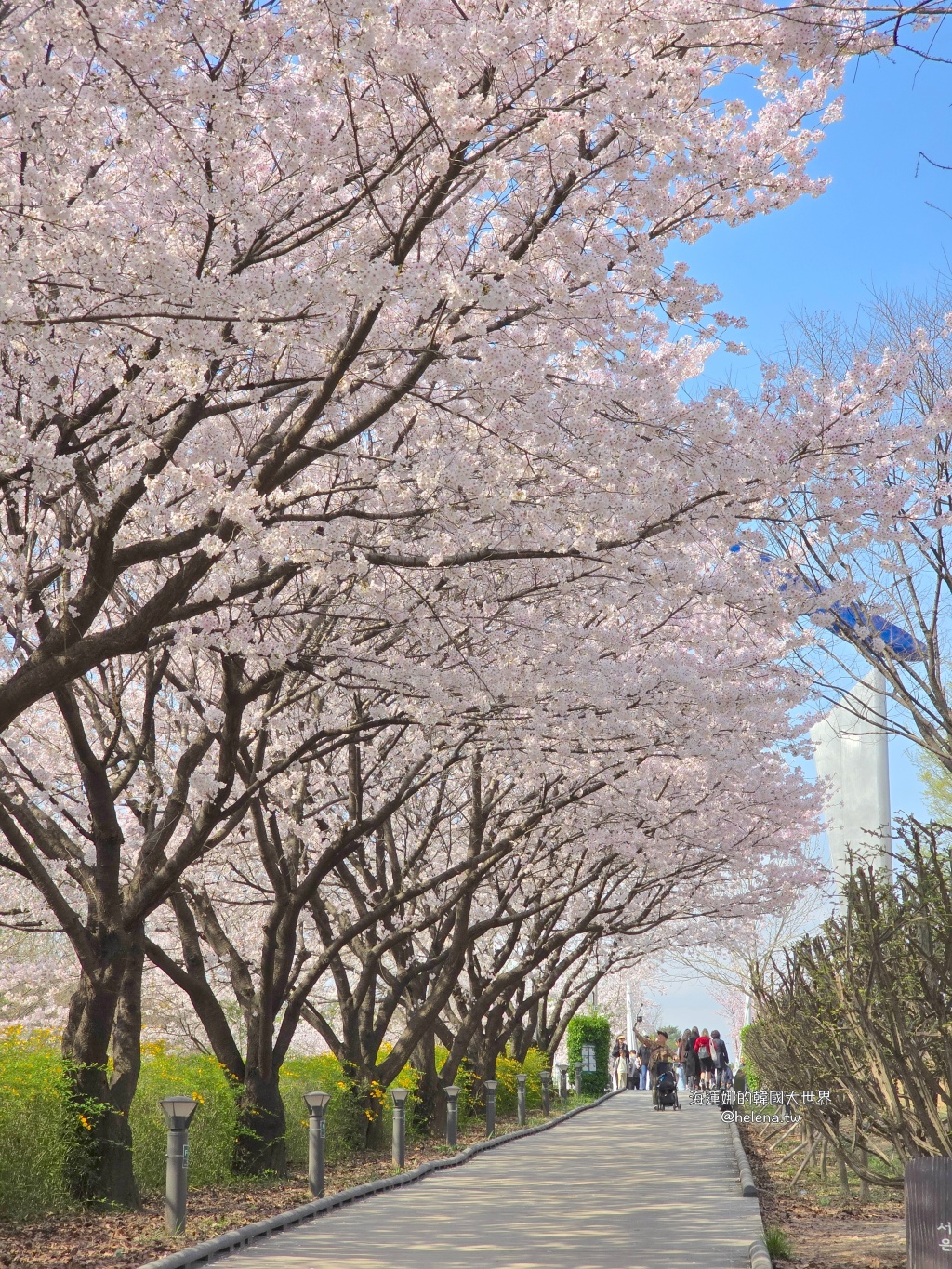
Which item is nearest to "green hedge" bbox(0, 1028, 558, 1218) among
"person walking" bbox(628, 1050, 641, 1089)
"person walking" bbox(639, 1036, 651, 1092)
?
"person walking" bbox(639, 1036, 651, 1092)

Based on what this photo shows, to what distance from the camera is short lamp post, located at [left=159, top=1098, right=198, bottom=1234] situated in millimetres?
8789

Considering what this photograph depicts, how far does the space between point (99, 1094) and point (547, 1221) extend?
→ 3684 millimetres

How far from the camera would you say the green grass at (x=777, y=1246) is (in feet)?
27.2

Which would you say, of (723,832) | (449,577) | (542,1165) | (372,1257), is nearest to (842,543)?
(449,577)

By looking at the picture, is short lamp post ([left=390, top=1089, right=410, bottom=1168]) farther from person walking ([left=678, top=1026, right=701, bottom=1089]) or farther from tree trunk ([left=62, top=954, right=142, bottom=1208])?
person walking ([left=678, top=1026, right=701, bottom=1089])

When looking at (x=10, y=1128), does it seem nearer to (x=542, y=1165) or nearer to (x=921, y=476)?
(x=542, y=1165)

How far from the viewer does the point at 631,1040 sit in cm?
5397

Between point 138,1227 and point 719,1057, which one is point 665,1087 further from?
point 138,1227

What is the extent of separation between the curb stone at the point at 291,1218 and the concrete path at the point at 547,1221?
134mm

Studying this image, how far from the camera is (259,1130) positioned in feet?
41.9

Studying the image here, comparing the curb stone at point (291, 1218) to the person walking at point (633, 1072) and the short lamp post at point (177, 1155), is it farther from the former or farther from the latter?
the person walking at point (633, 1072)

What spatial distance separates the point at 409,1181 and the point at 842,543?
7833mm

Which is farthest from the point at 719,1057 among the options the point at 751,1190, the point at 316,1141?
the point at 316,1141

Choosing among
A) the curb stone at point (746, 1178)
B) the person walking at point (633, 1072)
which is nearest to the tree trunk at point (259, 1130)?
the curb stone at point (746, 1178)
